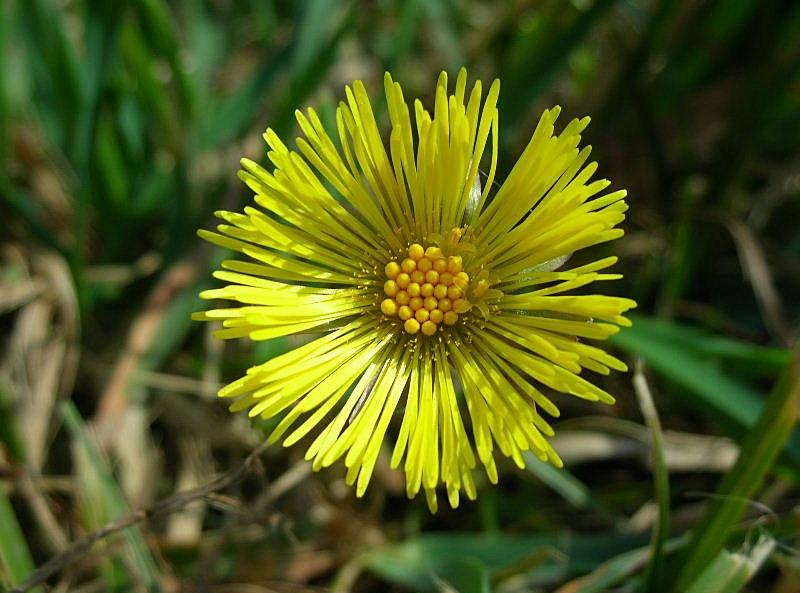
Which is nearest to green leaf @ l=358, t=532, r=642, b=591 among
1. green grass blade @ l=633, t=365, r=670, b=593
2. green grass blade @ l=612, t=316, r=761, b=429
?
green grass blade @ l=633, t=365, r=670, b=593

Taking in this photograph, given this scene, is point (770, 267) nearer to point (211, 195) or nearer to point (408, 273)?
point (408, 273)

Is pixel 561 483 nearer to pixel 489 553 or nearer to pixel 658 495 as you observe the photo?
pixel 489 553

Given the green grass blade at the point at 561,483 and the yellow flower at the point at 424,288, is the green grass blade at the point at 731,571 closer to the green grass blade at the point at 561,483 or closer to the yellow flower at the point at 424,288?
the yellow flower at the point at 424,288

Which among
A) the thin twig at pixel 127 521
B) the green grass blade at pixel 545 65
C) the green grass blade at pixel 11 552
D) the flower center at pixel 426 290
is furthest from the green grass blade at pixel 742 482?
the green grass blade at pixel 11 552

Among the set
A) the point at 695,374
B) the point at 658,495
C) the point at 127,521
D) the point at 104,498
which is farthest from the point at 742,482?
the point at 104,498

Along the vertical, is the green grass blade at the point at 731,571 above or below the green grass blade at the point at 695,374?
below

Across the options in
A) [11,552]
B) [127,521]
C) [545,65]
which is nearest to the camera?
[127,521]
